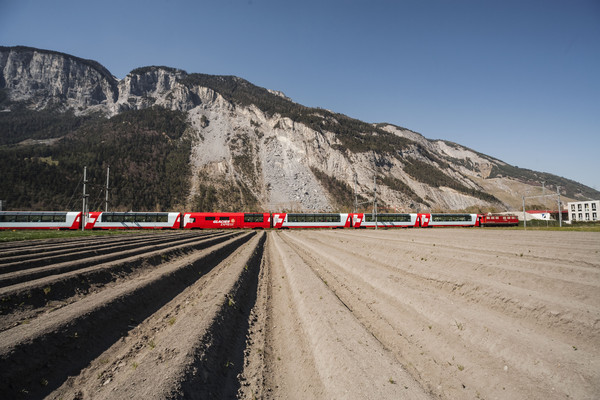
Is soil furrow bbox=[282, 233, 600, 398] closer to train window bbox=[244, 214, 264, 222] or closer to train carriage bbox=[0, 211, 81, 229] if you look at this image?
train window bbox=[244, 214, 264, 222]

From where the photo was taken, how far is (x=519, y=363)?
5.20 meters

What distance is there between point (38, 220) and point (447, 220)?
68.3 metres

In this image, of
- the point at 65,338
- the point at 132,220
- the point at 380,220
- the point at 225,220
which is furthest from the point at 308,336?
the point at 132,220

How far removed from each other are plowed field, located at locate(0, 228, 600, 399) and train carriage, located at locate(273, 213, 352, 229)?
3716 centimetres

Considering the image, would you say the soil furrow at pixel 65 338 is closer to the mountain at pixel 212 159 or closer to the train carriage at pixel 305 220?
the train carriage at pixel 305 220

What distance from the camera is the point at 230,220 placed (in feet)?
158

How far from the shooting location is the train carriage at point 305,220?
48.6 metres

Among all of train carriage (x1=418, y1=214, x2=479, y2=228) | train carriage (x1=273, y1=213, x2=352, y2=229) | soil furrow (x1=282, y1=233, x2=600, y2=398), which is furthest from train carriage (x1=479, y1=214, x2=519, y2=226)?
soil furrow (x1=282, y1=233, x2=600, y2=398)

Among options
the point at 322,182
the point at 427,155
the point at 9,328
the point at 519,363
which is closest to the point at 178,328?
the point at 9,328

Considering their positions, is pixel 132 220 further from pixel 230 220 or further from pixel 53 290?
pixel 53 290

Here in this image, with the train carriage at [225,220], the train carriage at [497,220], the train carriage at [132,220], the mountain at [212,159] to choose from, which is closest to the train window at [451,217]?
the train carriage at [497,220]

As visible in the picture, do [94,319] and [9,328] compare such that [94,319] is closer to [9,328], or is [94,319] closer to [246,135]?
[9,328]

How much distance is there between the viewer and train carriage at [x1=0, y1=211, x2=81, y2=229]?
127 ft

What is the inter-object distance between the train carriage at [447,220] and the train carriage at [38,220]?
57996 mm
